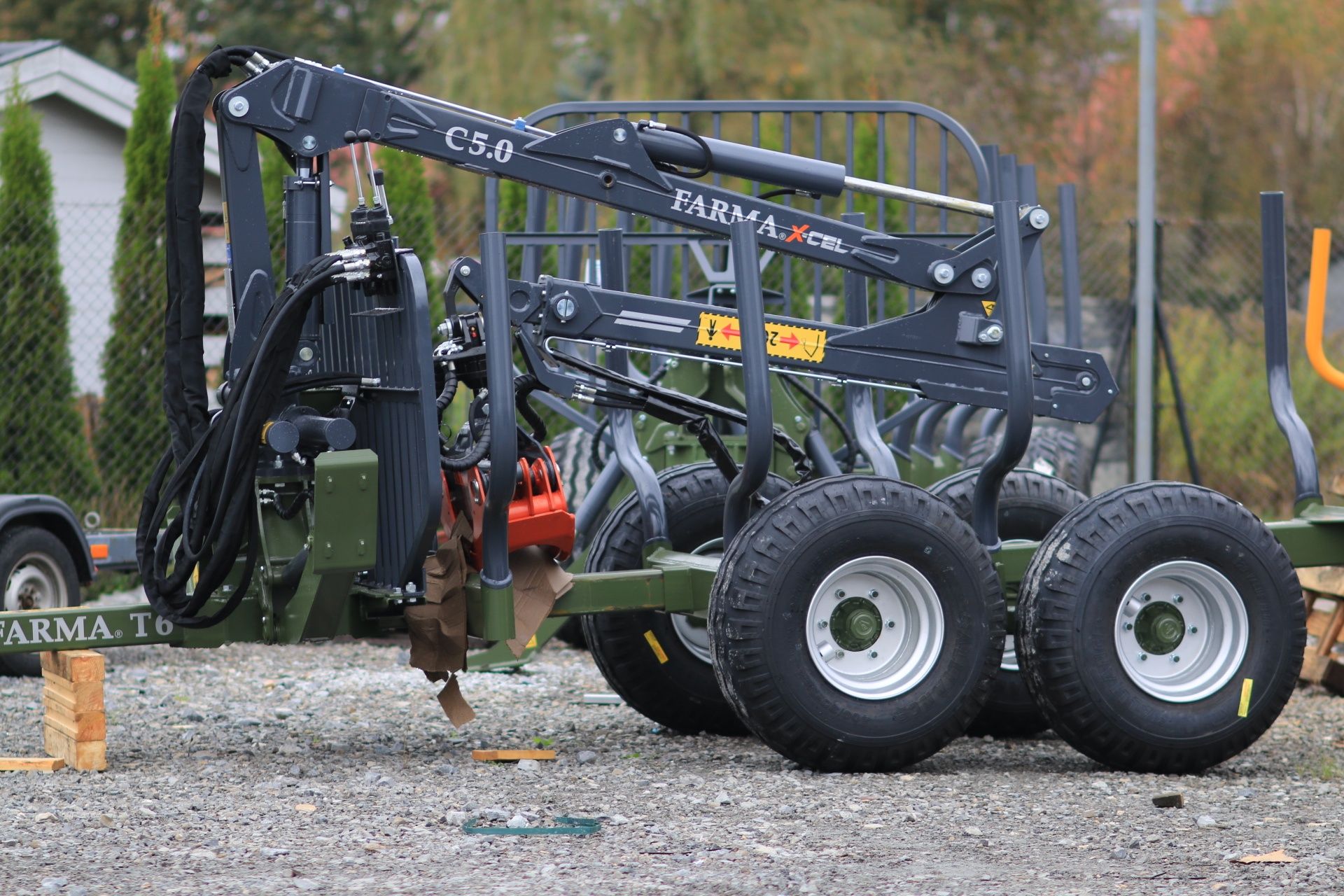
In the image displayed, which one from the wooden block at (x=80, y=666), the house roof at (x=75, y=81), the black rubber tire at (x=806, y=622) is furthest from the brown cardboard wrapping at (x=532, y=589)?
the house roof at (x=75, y=81)

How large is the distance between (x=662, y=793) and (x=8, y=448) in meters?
7.10

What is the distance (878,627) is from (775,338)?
41.3 inches

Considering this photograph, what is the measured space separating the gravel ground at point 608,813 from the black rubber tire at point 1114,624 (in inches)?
5.5

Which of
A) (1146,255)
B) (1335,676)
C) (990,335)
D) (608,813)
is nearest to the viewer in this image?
(608,813)

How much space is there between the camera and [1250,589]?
5980 mm

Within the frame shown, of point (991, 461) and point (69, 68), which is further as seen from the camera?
point (69, 68)

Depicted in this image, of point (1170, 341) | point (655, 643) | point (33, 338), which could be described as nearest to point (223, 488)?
point (655, 643)

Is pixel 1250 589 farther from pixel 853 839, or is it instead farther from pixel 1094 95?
pixel 1094 95

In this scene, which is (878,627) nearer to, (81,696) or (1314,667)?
(81,696)

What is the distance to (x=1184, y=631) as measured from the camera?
600 centimetres

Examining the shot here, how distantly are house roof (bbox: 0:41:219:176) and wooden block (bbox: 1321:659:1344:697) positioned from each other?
9.45 m

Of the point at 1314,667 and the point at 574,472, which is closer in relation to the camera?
the point at 1314,667

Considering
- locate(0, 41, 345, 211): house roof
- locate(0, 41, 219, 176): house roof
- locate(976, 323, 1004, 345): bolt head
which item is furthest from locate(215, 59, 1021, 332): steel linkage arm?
locate(0, 41, 219, 176): house roof

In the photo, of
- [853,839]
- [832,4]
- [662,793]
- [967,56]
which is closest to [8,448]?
[662,793]
